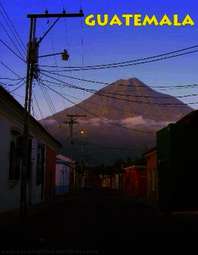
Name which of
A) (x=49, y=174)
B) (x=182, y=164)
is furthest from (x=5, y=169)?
(x=49, y=174)

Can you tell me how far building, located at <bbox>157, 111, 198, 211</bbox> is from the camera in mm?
9602

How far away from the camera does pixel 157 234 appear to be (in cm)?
1416

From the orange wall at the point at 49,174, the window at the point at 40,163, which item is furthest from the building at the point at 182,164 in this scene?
the orange wall at the point at 49,174

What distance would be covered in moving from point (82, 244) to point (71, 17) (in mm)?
13518

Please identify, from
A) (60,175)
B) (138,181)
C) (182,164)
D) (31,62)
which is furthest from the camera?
(138,181)

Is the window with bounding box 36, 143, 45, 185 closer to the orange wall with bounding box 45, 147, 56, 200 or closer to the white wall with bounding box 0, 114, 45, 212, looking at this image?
the orange wall with bounding box 45, 147, 56, 200

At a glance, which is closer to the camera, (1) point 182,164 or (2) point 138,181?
(1) point 182,164

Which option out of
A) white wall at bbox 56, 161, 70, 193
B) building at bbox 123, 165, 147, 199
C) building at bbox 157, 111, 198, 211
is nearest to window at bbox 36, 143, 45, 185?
building at bbox 123, 165, 147, 199

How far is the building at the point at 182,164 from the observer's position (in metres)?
9.60

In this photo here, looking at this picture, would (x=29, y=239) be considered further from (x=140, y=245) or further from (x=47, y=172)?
(x=47, y=172)

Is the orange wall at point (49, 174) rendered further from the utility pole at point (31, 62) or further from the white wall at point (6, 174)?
the utility pole at point (31, 62)

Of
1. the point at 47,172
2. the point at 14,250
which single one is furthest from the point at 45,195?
the point at 14,250

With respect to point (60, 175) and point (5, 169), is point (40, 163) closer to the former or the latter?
point (5, 169)

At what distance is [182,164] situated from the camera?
31.9 feet
